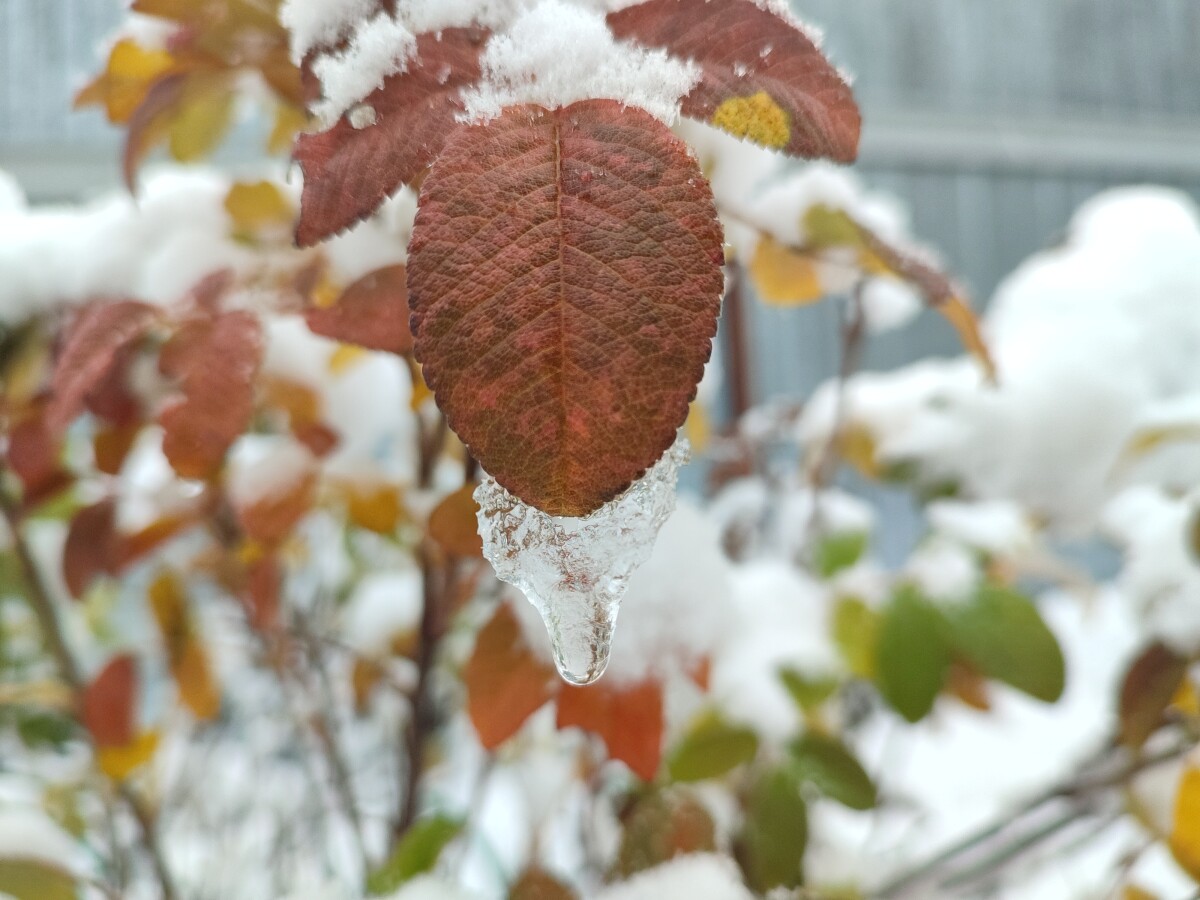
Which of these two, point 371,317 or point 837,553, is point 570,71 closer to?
point 371,317

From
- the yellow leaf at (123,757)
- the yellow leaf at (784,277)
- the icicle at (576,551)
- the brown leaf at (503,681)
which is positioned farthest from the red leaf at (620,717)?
the yellow leaf at (123,757)

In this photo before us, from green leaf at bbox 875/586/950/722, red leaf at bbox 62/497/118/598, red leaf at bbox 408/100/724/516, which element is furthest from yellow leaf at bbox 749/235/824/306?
red leaf at bbox 62/497/118/598

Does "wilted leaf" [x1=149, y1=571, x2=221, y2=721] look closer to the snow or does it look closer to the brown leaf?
the brown leaf

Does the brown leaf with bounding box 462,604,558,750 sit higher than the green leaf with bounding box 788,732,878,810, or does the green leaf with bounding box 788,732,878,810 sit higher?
the brown leaf with bounding box 462,604,558,750

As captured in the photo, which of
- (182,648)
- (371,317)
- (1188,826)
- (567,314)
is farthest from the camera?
(182,648)

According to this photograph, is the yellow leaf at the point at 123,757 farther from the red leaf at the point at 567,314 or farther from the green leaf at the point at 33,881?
the red leaf at the point at 567,314

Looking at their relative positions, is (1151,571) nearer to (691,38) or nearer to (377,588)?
(691,38)

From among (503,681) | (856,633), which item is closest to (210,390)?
(503,681)
